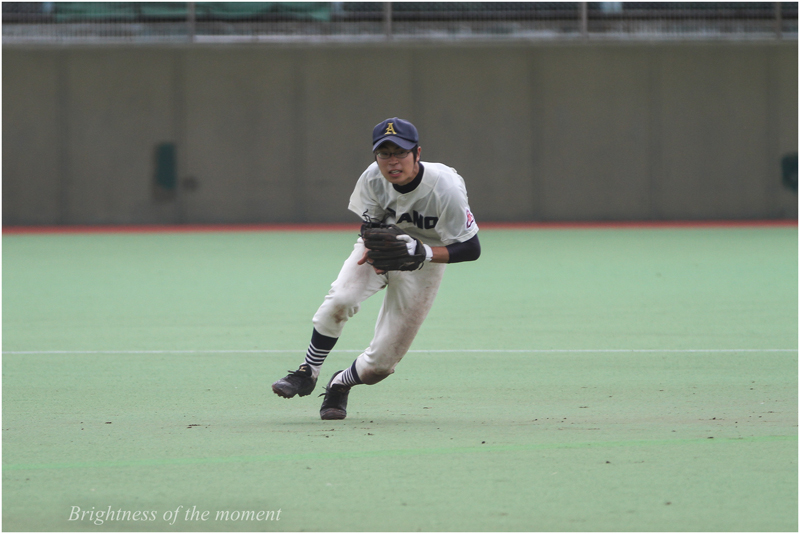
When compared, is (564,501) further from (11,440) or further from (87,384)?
(87,384)

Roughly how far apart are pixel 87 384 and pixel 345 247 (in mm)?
11705

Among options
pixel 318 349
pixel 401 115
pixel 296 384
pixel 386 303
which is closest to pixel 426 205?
pixel 386 303

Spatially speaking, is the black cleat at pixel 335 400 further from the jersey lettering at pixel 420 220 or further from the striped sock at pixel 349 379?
the jersey lettering at pixel 420 220

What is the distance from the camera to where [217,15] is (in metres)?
24.6

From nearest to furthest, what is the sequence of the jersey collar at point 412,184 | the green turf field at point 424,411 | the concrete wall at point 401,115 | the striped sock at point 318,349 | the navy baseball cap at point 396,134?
the green turf field at point 424,411
the navy baseball cap at point 396,134
the jersey collar at point 412,184
the striped sock at point 318,349
the concrete wall at point 401,115

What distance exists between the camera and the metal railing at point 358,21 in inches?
963

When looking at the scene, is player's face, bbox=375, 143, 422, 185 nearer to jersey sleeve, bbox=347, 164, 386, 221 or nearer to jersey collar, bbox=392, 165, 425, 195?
jersey collar, bbox=392, 165, 425, 195

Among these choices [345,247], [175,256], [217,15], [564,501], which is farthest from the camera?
[217,15]

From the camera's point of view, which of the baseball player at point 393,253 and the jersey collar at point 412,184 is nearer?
the baseball player at point 393,253

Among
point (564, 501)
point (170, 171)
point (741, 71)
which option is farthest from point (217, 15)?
point (564, 501)

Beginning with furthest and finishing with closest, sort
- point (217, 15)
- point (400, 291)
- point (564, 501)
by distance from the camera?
1. point (217, 15)
2. point (400, 291)
3. point (564, 501)

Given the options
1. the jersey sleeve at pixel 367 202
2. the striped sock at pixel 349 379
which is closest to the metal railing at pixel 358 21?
the jersey sleeve at pixel 367 202

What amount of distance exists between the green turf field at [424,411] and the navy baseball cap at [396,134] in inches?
60.4

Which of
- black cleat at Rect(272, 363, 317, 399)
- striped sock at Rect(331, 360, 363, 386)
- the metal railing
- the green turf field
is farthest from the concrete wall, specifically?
black cleat at Rect(272, 363, 317, 399)
